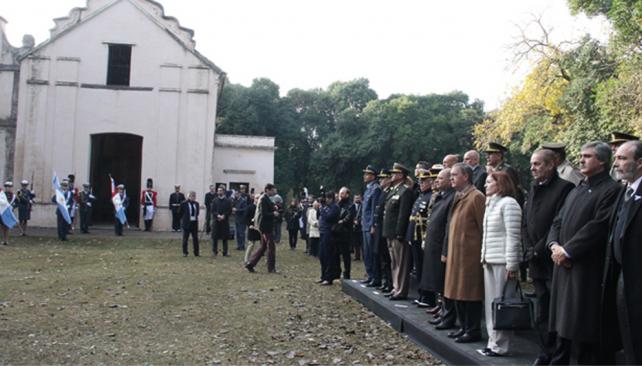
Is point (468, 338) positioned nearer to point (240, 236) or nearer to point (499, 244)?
point (499, 244)

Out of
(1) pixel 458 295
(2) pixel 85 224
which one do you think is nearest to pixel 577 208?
(1) pixel 458 295

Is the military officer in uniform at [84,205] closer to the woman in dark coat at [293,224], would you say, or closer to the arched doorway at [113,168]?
the arched doorway at [113,168]

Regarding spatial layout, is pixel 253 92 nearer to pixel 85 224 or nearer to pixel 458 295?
pixel 85 224

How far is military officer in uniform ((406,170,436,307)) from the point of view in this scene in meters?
8.85

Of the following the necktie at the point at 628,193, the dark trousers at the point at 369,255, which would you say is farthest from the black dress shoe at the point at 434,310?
the necktie at the point at 628,193

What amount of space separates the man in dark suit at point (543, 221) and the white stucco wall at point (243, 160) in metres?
25.6

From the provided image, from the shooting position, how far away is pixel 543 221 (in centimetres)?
589

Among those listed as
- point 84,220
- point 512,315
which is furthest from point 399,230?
point 84,220

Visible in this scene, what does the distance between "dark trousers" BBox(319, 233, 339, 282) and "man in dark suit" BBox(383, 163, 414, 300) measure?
2660mm

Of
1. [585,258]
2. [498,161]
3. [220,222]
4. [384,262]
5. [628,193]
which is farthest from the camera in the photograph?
[220,222]

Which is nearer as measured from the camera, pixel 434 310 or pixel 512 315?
pixel 512 315

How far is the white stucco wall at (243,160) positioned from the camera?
30.9 m

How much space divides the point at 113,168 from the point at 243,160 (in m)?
6.70

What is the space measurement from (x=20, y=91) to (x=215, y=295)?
1905cm
